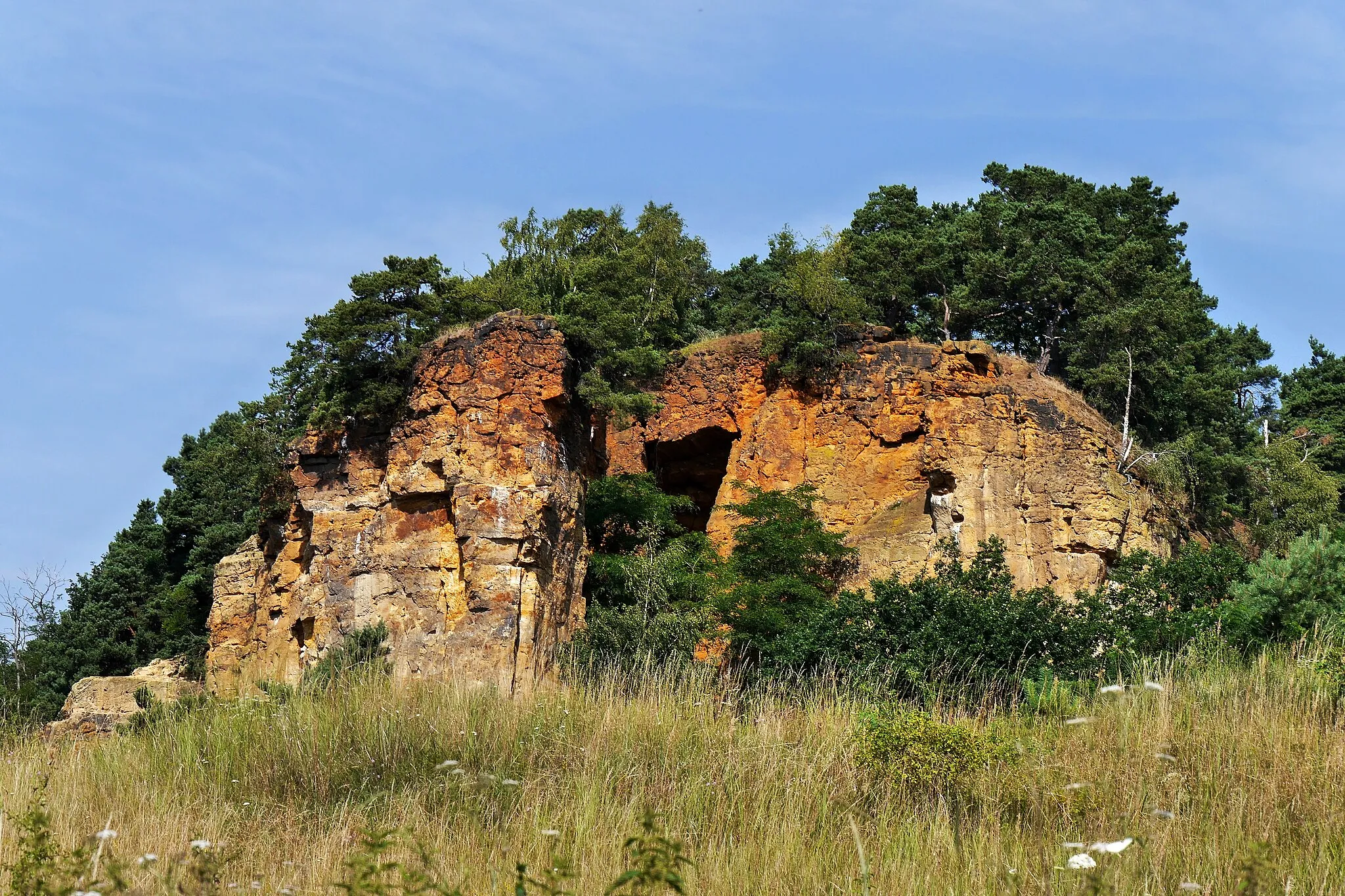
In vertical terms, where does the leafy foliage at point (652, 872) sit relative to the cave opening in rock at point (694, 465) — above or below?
below

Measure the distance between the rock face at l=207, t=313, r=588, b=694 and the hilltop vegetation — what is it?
1.12 meters

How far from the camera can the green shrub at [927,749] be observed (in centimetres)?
920

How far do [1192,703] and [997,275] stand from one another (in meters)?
29.1

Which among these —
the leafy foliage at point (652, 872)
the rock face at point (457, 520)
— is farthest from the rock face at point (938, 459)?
the leafy foliage at point (652, 872)

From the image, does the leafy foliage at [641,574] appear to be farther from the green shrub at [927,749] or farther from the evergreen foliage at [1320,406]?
the evergreen foliage at [1320,406]

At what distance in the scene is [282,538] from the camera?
28188 millimetres

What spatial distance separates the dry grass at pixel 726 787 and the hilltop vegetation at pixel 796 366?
38.3 feet

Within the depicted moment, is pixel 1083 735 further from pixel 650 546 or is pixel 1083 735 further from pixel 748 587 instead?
pixel 650 546

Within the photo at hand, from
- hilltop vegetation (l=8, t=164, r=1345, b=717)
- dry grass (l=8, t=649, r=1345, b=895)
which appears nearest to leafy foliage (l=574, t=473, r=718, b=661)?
hilltop vegetation (l=8, t=164, r=1345, b=717)

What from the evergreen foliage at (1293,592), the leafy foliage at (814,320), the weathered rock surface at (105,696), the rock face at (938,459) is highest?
the leafy foliage at (814,320)

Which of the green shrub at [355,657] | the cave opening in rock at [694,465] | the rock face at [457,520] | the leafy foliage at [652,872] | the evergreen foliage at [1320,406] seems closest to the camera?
the leafy foliage at [652,872]

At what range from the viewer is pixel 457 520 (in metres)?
23.6

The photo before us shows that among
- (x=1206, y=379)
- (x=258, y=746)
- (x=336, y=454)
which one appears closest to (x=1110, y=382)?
(x=1206, y=379)

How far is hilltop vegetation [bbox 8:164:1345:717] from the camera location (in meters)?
26.7
